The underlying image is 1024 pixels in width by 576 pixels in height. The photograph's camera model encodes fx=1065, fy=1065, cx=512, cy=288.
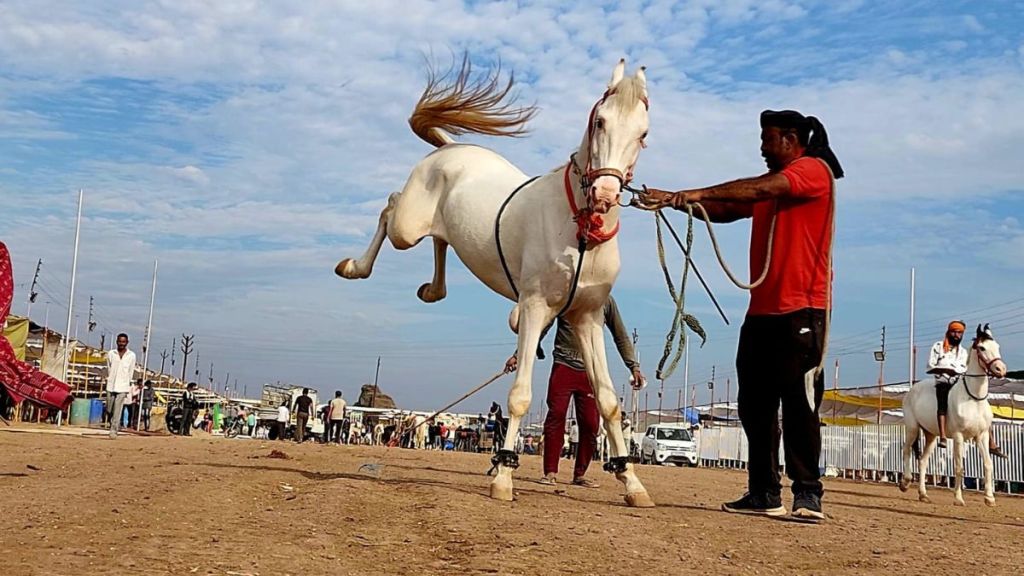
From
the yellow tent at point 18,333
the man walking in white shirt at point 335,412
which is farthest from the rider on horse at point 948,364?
the yellow tent at point 18,333

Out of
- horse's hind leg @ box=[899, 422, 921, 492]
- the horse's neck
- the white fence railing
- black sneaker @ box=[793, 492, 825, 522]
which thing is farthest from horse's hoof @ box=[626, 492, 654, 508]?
the white fence railing

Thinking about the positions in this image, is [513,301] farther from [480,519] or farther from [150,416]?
[150,416]

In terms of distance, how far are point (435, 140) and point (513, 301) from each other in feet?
7.40

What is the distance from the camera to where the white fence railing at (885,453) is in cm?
2269

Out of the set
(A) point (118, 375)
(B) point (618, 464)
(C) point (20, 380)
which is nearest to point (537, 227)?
(B) point (618, 464)

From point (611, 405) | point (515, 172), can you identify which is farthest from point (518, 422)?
point (515, 172)

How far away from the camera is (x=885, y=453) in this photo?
A: 89.9 ft

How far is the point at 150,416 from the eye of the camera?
33.6 meters

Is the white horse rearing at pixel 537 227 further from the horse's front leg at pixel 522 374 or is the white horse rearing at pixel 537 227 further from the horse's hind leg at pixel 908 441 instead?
the horse's hind leg at pixel 908 441

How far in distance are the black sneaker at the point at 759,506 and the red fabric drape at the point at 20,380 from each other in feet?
42.2

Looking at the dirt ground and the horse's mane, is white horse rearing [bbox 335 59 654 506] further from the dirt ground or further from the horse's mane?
the dirt ground

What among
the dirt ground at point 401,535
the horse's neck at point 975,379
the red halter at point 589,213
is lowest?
the dirt ground at point 401,535

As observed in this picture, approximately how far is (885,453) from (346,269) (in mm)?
21526

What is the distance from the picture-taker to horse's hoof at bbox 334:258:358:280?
31.0ft
